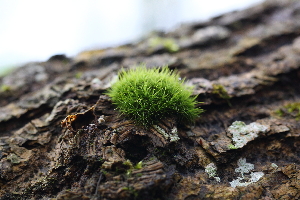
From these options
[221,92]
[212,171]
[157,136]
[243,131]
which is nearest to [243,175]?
[212,171]

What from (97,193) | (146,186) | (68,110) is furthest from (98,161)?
(68,110)

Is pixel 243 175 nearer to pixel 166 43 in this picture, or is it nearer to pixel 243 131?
pixel 243 131

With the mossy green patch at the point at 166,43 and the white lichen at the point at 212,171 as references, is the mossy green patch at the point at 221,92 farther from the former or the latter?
the mossy green patch at the point at 166,43

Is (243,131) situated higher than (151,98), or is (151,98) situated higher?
(151,98)

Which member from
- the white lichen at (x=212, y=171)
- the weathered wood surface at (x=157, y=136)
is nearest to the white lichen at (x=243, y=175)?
the weathered wood surface at (x=157, y=136)

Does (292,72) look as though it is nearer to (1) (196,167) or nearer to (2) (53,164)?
(1) (196,167)

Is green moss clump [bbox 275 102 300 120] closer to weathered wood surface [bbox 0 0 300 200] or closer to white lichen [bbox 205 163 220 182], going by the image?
weathered wood surface [bbox 0 0 300 200]

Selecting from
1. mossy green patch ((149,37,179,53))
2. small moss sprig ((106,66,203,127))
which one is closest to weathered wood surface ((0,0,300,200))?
small moss sprig ((106,66,203,127))
